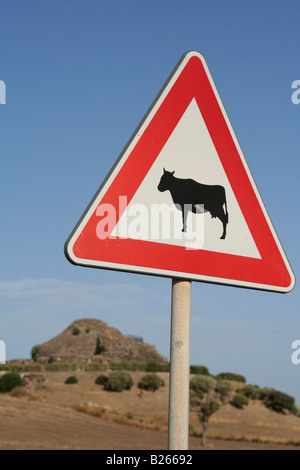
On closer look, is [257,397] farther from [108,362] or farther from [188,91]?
[188,91]

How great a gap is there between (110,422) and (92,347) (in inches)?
1511

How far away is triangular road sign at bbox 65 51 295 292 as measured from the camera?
215cm

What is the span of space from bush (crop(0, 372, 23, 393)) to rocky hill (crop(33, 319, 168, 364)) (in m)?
25.2

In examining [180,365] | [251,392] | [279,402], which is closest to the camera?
[180,365]

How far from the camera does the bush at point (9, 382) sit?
43.2 metres

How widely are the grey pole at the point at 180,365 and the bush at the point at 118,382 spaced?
1985 inches

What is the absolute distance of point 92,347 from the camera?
242ft

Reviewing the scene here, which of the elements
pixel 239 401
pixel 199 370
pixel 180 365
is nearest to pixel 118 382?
pixel 239 401

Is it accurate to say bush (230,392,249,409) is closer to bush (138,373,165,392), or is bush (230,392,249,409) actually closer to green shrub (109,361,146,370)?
bush (138,373,165,392)

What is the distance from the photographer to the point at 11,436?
26875 millimetres

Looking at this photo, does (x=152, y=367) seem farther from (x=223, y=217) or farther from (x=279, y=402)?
(x=223, y=217)

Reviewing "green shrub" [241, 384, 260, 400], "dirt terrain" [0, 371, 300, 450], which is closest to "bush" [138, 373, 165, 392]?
"dirt terrain" [0, 371, 300, 450]

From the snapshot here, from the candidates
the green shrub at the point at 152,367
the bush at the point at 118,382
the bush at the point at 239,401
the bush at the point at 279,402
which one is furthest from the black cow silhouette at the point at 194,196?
the green shrub at the point at 152,367

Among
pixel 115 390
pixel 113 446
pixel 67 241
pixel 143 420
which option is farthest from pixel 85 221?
pixel 115 390
